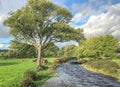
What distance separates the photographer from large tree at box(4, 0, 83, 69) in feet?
181

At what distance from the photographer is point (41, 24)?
5625 centimetres

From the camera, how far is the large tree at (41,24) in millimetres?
55188

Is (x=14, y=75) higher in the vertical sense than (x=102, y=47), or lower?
lower

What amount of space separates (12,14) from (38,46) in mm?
10817

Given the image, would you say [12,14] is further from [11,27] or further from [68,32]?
[68,32]

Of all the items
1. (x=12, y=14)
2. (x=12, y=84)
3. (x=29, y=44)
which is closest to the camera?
(x=12, y=84)

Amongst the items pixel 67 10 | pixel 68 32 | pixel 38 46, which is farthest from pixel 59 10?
pixel 38 46

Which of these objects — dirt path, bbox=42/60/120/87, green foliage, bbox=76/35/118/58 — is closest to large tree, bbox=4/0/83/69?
dirt path, bbox=42/60/120/87

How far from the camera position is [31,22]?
5553 centimetres

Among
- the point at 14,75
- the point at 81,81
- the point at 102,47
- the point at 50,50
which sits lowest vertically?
the point at 81,81

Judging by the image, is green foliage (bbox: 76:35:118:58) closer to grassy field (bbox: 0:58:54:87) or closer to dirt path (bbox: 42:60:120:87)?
grassy field (bbox: 0:58:54:87)

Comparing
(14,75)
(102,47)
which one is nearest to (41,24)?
(14,75)

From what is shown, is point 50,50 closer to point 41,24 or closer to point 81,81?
point 41,24

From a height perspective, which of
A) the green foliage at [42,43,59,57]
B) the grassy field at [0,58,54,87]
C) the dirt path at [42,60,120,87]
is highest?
the green foliage at [42,43,59,57]
